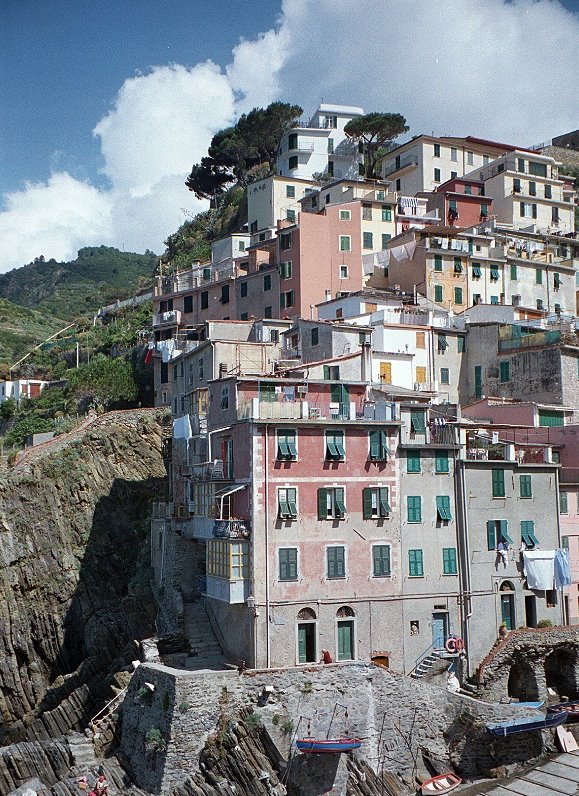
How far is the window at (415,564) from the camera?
148 ft

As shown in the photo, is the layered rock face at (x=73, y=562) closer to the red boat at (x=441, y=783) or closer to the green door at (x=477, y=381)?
the red boat at (x=441, y=783)

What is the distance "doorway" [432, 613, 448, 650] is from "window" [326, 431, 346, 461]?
26.9 feet

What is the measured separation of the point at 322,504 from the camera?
4384 centimetres

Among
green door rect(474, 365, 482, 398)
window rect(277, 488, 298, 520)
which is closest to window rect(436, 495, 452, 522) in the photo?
window rect(277, 488, 298, 520)

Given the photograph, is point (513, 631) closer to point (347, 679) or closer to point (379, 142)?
point (347, 679)

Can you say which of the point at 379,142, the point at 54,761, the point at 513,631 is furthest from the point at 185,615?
the point at 379,142

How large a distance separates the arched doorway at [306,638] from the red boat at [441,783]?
6.47 metres

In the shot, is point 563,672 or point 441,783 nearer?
point 441,783

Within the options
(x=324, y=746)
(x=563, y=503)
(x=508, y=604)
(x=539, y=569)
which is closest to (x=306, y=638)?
(x=324, y=746)

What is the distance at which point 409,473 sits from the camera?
4591 cm

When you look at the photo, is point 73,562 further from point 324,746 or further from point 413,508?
point 324,746

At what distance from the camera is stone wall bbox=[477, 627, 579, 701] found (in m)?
45.3

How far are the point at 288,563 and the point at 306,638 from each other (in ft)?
10.4

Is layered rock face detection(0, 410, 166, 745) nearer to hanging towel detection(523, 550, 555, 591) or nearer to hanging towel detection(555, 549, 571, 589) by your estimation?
hanging towel detection(523, 550, 555, 591)
